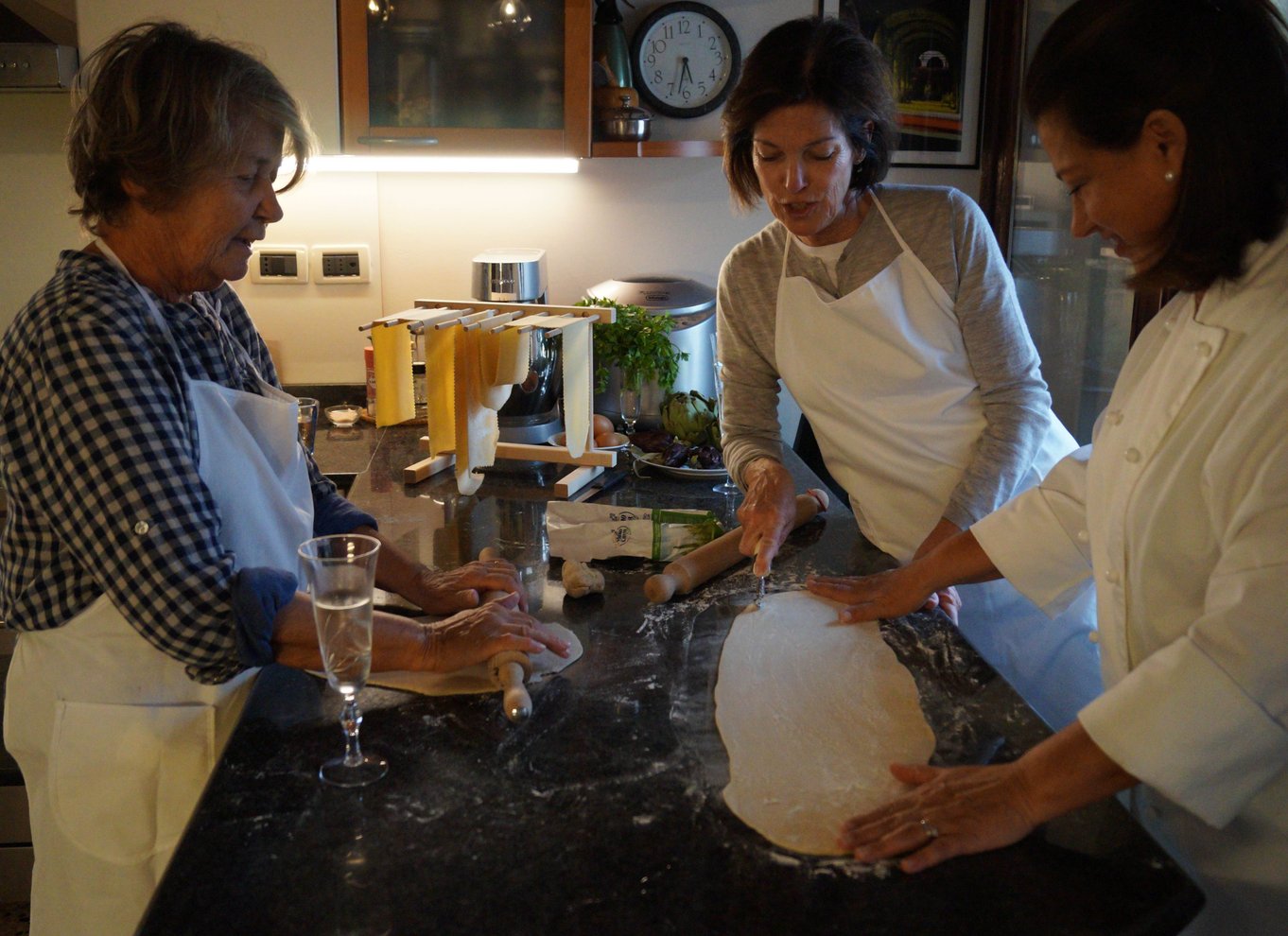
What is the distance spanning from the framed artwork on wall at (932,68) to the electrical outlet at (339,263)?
1389mm

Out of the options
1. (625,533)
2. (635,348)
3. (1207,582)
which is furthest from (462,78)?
(1207,582)

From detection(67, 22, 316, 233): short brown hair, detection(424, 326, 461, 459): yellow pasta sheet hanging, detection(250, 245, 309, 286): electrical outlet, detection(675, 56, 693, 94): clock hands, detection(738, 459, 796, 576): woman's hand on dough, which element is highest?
detection(675, 56, 693, 94): clock hands

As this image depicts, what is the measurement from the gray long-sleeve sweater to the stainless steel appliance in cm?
47

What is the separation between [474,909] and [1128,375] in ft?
2.99

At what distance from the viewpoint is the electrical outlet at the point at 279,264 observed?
2.75 metres

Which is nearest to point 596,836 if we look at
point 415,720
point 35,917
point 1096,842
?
point 415,720

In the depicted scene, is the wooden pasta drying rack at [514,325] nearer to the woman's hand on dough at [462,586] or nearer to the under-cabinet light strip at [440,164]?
the woman's hand on dough at [462,586]

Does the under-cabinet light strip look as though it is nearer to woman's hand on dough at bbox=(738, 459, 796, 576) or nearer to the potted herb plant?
the potted herb plant

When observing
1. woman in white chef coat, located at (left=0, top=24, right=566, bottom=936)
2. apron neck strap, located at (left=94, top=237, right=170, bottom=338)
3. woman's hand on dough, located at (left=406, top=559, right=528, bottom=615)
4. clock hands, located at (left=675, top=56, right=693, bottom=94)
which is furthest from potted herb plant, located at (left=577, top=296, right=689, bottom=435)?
apron neck strap, located at (left=94, top=237, right=170, bottom=338)

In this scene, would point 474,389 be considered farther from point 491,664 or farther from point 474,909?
point 474,909

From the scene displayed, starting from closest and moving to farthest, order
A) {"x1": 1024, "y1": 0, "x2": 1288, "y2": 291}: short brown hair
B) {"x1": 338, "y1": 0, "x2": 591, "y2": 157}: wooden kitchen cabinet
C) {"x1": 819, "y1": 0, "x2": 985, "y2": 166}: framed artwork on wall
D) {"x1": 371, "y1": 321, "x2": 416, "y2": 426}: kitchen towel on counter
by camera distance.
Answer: {"x1": 1024, "y1": 0, "x2": 1288, "y2": 291}: short brown hair, {"x1": 371, "y1": 321, "x2": 416, "y2": 426}: kitchen towel on counter, {"x1": 338, "y1": 0, "x2": 591, "y2": 157}: wooden kitchen cabinet, {"x1": 819, "y1": 0, "x2": 985, "y2": 166}: framed artwork on wall

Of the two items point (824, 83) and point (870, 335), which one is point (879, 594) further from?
point (824, 83)

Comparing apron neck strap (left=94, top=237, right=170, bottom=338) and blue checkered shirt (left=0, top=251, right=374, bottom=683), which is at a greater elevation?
apron neck strap (left=94, top=237, right=170, bottom=338)

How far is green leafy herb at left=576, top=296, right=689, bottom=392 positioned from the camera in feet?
7.84
